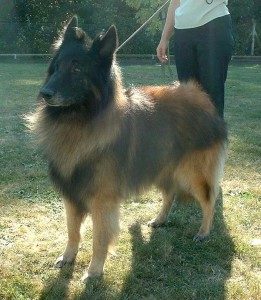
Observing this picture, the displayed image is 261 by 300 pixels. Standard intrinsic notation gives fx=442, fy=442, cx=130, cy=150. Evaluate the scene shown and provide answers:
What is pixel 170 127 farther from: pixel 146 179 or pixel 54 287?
pixel 54 287

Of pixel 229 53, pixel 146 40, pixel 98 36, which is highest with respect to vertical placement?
pixel 98 36

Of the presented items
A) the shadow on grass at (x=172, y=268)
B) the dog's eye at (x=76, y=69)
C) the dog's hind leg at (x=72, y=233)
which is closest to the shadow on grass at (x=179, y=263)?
the shadow on grass at (x=172, y=268)

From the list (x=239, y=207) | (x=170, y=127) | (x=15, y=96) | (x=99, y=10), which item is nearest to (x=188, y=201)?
(x=239, y=207)

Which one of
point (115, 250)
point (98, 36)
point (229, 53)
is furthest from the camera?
point (229, 53)

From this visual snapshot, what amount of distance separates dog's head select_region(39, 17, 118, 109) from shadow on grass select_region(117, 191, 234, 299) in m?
1.30

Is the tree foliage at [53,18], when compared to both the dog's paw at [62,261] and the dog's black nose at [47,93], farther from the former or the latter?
the dog's black nose at [47,93]

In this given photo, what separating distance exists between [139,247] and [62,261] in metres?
0.66

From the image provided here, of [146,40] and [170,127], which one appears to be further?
[146,40]

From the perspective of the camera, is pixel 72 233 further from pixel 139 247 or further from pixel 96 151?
pixel 96 151

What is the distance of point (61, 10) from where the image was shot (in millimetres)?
22484

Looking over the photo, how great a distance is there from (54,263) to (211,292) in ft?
3.93

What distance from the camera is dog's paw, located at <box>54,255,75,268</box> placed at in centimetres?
336

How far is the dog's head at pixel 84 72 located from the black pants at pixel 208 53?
1414mm

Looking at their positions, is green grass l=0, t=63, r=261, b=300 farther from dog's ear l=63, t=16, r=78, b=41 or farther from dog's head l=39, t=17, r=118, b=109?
dog's ear l=63, t=16, r=78, b=41
